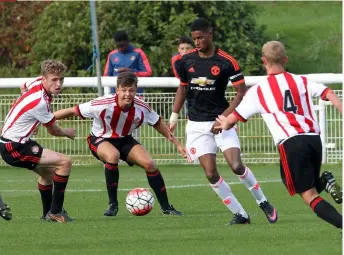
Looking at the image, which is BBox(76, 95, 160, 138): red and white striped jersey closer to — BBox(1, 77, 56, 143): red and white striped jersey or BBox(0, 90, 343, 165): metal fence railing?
BBox(1, 77, 56, 143): red and white striped jersey

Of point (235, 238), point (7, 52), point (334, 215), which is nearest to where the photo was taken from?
point (334, 215)

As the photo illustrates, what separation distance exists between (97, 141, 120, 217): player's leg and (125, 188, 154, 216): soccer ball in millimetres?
269

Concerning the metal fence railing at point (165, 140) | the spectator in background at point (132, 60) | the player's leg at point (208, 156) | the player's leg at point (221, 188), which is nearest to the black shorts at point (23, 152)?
the player's leg at point (208, 156)

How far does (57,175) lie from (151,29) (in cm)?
1983

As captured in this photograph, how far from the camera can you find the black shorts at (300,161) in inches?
376

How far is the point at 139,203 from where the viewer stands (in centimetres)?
1222

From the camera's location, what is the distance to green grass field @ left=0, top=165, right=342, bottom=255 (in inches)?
375

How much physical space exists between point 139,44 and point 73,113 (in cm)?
1871

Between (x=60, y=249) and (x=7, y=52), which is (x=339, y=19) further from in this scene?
(x=60, y=249)

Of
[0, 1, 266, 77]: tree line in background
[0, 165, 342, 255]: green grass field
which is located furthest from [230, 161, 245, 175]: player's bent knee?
[0, 1, 266, 77]: tree line in background

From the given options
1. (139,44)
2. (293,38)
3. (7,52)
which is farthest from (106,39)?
(293,38)

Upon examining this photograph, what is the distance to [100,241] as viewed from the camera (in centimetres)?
1008

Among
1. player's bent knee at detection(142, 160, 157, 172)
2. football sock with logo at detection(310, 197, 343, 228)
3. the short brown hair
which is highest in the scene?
the short brown hair

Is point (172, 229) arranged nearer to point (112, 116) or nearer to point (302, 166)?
point (302, 166)
